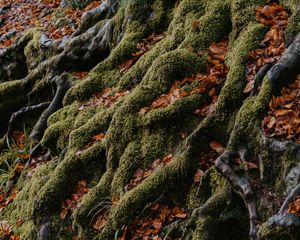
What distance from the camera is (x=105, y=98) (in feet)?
21.0

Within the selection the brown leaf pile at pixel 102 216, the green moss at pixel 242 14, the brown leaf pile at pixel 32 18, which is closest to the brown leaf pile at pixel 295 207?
the brown leaf pile at pixel 102 216

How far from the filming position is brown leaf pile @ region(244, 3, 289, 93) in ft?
15.2

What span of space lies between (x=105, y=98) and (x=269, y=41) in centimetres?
253

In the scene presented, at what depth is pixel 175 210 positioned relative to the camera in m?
4.42

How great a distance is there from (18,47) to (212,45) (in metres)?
5.31

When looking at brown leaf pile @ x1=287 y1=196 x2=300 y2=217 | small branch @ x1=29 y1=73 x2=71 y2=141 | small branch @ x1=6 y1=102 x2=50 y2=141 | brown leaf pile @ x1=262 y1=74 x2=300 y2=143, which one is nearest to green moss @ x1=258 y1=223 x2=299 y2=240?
brown leaf pile @ x1=287 y1=196 x2=300 y2=217

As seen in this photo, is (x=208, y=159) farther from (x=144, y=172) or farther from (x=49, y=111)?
(x=49, y=111)

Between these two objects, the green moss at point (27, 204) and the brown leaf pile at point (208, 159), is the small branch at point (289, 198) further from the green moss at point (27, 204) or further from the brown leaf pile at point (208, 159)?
the green moss at point (27, 204)

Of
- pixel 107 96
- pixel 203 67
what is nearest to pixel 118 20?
pixel 107 96

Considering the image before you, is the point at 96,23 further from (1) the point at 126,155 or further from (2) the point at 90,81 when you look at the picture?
(1) the point at 126,155

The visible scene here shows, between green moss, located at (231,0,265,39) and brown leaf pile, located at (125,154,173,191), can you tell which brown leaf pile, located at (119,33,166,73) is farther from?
brown leaf pile, located at (125,154,173,191)

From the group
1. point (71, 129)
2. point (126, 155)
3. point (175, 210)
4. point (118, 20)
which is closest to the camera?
point (175, 210)

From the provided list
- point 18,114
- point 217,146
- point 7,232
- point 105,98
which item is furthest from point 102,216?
point 18,114

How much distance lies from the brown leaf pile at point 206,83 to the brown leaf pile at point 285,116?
843mm
